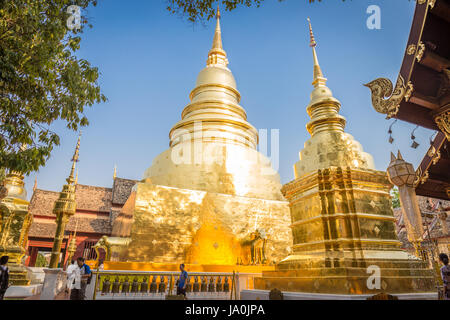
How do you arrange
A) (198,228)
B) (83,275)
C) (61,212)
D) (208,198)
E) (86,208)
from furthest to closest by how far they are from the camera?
(86,208), (208,198), (198,228), (61,212), (83,275)

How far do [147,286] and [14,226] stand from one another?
5440 millimetres

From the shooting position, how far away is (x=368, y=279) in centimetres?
356

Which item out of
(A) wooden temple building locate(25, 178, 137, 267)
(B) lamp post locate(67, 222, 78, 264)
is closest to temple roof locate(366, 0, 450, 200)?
(B) lamp post locate(67, 222, 78, 264)

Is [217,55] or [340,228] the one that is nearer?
[340,228]

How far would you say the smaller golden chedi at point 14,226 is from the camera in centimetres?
766

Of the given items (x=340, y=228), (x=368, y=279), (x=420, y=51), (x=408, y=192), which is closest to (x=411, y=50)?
(x=420, y=51)

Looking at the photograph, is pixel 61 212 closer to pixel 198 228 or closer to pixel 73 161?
pixel 73 161

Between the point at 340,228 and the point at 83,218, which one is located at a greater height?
the point at 83,218

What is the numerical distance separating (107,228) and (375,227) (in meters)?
17.0

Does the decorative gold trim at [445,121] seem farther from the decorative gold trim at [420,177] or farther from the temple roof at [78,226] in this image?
the temple roof at [78,226]

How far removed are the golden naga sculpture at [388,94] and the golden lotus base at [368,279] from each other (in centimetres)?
209

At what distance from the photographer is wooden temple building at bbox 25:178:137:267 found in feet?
56.3

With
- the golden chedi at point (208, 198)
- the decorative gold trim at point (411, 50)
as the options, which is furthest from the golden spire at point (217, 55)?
the decorative gold trim at point (411, 50)
